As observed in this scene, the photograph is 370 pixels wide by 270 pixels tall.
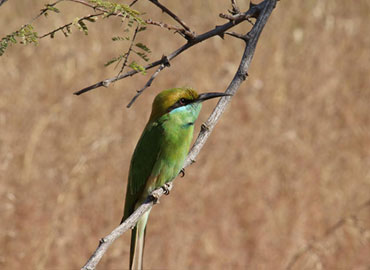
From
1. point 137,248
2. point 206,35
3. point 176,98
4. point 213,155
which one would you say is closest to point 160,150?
point 176,98

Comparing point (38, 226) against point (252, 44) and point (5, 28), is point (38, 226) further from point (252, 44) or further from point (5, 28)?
point (5, 28)

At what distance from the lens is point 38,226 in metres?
3.73

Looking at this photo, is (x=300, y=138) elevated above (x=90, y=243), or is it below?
above

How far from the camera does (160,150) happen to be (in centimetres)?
288

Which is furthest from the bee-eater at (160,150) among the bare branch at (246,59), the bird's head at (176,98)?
the bare branch at (246,59)

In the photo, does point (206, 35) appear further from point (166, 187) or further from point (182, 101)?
point (166, 187)

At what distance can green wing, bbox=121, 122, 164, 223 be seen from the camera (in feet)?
9.48

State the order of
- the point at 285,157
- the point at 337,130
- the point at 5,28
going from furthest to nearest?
1. the point at 5,28
2. the point at 337,130
3. the point at 285,157

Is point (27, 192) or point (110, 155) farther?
point (110, 155)

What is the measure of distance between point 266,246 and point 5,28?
3.81 metres

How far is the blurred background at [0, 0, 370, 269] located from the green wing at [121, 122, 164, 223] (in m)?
0.36

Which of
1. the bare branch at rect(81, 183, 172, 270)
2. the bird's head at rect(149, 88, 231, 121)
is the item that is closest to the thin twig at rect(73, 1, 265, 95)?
the bare branch at rect(81, 183, 172, 270)

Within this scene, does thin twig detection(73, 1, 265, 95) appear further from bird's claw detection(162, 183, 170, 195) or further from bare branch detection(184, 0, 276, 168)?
bird's claw detection(162, 183, 170, 195)

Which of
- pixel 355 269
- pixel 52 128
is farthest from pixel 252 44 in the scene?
pixel 52 128
